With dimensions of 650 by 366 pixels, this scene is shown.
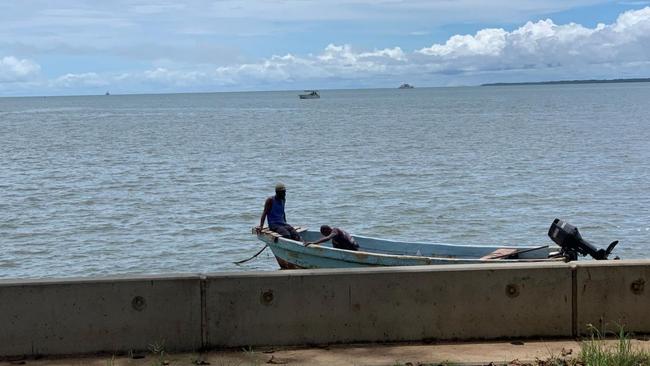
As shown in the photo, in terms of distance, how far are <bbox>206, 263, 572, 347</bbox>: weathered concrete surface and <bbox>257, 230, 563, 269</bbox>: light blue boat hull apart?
466 centimetres

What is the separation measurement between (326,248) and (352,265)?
0.66 meters

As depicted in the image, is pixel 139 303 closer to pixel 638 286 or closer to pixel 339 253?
pixel 638 286

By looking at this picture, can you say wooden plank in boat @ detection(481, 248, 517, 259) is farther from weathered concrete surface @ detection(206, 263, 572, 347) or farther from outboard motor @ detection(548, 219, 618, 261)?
weathered concrete surface @ detection(206, 263, 572, 347)

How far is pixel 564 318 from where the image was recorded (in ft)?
22.3

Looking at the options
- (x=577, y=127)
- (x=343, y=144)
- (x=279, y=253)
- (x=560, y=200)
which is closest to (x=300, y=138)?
(x=343, y=144)

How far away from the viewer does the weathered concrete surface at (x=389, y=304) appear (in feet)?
21.6

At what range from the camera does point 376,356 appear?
6.34 m

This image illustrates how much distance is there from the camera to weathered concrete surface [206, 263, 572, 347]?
21.6ft

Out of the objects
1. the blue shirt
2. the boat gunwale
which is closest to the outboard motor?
the boat gunwale

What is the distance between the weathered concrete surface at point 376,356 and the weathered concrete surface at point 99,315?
0.44 ft

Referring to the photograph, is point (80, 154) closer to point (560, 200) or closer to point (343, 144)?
point (343, 144)

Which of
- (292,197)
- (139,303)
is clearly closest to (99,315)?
(139,303)

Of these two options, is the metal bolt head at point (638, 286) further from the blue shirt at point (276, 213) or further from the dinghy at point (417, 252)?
the blue shirt at point (276, 213)

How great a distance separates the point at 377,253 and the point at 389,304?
6.88 m
